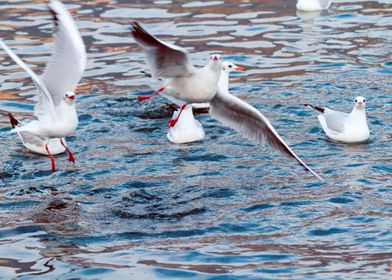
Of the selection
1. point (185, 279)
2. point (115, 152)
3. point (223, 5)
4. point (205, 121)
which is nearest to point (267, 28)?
point (223, 5)

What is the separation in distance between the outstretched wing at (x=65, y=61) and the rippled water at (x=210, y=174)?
1.24 meters

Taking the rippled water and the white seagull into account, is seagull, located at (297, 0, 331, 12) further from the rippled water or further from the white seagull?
the white seagull

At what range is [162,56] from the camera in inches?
381

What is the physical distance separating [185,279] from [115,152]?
4.23 metres

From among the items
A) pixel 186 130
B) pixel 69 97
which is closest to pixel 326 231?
pixel 69 97

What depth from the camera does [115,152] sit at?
40.3 feet

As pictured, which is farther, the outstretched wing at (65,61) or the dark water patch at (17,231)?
the outstretched wing at (65,61)

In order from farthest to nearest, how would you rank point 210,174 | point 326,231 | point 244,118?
point 210,174 < point 244,118 < point 326,231

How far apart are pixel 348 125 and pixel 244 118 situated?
214 centimetres

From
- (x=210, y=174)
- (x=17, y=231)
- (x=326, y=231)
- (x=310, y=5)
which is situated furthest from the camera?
(x=310, y=5)

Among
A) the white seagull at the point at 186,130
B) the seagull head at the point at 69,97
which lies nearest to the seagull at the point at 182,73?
the seagull head at the point at 69,97

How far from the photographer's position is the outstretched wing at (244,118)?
10.4 metres

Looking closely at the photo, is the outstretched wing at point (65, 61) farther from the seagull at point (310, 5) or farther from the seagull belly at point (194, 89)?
the seagull at point (310, 5)

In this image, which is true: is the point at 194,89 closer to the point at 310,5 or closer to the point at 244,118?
the point at 244,118
